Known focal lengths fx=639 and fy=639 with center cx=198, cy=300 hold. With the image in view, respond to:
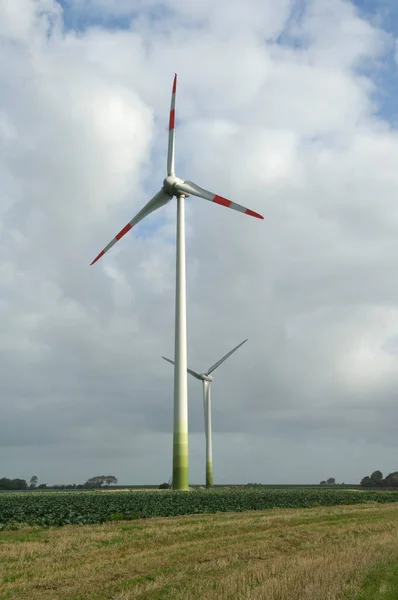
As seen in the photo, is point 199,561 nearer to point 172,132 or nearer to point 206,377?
point 172,132

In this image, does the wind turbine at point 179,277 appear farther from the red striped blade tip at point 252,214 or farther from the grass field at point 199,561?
the grass field at point 199,561

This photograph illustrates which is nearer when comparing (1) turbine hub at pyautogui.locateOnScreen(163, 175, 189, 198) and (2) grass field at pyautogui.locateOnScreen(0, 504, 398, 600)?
(2) grass field at pyautogui.locateOnScreen(0, 504, 398, 600)

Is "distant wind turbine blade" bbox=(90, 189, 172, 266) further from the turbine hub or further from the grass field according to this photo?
the grass field

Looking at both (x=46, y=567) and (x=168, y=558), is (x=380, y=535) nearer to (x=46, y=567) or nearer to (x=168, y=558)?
(x=168, y=558)

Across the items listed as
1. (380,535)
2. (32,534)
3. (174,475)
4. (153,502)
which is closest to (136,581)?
(32,534)

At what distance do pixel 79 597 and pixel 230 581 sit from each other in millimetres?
3938

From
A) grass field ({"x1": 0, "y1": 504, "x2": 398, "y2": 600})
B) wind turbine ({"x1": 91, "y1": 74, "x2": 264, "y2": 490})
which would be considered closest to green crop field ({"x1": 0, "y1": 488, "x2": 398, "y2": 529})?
grass field ({"x1": 0, "y1": 504, "x2": 398, "y2": 600})

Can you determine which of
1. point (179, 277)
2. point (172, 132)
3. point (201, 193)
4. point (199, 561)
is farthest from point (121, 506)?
point (172, 132)

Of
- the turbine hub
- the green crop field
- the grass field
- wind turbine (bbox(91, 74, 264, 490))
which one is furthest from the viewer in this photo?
the turbine hub

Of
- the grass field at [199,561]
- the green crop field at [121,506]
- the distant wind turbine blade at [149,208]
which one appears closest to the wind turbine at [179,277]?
the distant wind turbine blade at [149,208]

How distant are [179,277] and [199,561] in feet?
141

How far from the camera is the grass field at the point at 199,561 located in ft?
52.1

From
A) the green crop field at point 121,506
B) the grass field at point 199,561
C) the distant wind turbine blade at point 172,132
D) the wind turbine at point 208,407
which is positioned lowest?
the grass field at point 199,561

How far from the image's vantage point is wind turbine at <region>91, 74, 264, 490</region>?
195ft
